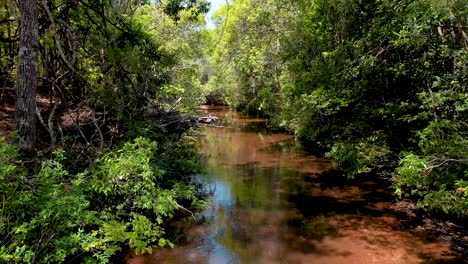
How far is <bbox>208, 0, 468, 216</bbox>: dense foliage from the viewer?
23.7ft

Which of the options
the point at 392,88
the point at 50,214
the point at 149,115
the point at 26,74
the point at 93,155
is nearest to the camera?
the point at 50,214

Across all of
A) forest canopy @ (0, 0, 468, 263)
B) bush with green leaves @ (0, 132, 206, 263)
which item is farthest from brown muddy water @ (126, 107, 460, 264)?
bush with green leaves @ (0, 132, 206, 263)

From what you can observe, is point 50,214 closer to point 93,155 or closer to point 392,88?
point 93,155

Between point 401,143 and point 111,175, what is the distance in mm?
7398

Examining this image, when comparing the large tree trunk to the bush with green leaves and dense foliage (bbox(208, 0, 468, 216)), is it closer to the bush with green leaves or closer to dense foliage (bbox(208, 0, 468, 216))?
the bush with green leaves

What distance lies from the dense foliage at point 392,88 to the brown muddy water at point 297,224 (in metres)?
0.82

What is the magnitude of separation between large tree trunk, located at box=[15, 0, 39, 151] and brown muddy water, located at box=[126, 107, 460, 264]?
298 centimetres

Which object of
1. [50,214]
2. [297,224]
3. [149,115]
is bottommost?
[297,224]

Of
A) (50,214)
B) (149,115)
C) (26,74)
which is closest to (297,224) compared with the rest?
(149,115)

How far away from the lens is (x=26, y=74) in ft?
19.9

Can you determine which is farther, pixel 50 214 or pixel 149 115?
pixel 149 115

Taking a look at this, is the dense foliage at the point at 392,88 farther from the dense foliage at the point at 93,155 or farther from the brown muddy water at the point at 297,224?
the dense foliage at the point at 93,155

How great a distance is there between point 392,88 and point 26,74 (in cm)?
876

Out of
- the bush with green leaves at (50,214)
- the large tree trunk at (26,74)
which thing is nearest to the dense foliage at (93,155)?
the bush with green leaves at (50,214)
